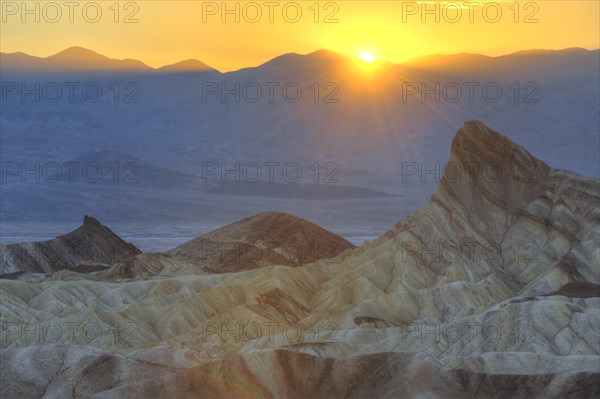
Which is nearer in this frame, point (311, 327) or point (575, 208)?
point (311, 327)

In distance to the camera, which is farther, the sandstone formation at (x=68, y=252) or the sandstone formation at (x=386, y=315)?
the sandstone formation at (x=68, y=252)

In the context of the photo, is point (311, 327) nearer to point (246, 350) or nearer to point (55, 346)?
point (246, 350)

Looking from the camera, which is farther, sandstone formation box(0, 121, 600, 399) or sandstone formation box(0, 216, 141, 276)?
sandstone formation box(0, 216, 141, 276)

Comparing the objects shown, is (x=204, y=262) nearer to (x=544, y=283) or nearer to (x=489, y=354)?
(x=544, y=283)

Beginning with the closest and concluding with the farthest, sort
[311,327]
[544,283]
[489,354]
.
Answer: [489,354] → [311,327] → [544,283]

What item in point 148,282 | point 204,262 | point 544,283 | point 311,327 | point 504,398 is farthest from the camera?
point 204,262

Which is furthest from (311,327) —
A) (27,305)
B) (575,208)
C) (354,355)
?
(575,208)

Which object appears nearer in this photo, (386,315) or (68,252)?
(386,315)

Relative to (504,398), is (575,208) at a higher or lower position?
higher
